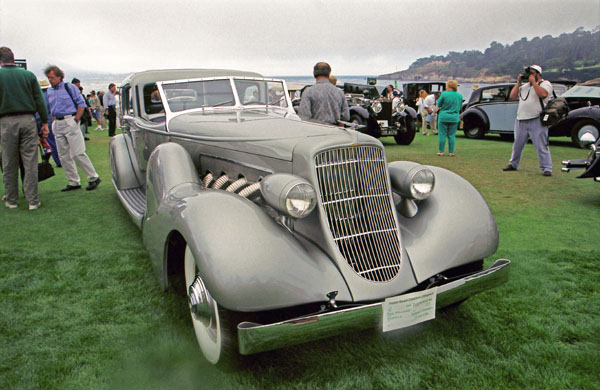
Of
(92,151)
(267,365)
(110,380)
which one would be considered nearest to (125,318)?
(110,380)

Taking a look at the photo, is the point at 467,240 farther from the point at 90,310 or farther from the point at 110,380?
the point at 90,310

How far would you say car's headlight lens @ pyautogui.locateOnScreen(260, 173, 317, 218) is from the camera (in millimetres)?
2047

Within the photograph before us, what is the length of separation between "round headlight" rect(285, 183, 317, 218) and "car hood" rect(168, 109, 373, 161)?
0.34 m

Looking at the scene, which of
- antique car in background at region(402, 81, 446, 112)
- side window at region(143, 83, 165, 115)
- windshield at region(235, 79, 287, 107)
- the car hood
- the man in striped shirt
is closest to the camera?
the car hood

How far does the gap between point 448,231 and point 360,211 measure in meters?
0.51

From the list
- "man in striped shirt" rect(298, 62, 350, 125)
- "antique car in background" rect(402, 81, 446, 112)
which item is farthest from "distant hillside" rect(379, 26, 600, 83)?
"man in striped shirt" rect(298, 62, 350, 125)

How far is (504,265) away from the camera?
7.22ft

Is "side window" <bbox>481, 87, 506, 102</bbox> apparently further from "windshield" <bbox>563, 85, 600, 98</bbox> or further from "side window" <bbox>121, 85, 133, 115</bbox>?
"side window" <bbox>121, 85, 133, 115</bbox>

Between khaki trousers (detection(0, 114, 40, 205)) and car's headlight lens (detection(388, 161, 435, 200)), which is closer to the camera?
car's headlight lens (detection(388, 161, 435, 200))

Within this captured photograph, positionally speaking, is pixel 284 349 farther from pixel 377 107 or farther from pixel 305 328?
pixel 377 107

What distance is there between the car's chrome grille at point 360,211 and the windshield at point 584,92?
37.3ft

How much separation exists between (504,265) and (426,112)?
45.2 feet

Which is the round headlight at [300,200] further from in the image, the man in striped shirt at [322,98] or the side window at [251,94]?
the man in striped shirt at [322,98]

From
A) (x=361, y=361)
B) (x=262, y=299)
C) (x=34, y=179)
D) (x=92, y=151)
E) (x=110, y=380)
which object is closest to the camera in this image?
(x=262, y=299)
